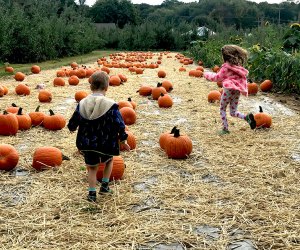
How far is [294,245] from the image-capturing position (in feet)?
10.3

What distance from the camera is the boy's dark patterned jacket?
156 inches

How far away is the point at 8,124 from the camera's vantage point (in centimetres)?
613

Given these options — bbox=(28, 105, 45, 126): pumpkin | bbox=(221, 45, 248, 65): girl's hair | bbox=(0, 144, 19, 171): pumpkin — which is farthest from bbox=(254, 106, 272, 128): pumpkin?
bbox=(0, 144, 19, 171): pumpkin

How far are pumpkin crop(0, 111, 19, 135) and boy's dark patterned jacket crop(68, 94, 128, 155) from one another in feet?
8.10

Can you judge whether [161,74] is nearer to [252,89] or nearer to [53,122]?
[252,89]

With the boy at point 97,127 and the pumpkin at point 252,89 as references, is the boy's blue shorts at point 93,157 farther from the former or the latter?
the pumpkin at point 252,89

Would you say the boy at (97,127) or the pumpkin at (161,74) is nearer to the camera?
the boy at (97,127)

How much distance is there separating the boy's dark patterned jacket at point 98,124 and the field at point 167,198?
0.52 meters

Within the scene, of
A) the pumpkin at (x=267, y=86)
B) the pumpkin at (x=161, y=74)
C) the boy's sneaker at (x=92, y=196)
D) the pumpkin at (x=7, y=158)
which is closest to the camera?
the boy's sneaker at (x=92, y=196)

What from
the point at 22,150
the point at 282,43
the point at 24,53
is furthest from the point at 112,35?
the point at 22,150

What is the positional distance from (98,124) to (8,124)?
8.81ft

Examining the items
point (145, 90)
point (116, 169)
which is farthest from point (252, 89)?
point (116, 169)

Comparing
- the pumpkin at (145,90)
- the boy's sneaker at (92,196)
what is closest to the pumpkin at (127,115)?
the boy's sneaker at (92,196)

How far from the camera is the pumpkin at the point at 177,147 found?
17.4 ft
